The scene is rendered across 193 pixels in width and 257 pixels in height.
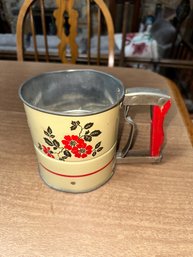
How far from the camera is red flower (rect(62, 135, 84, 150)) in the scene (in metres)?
0.33

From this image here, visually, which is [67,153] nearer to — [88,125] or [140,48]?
[88,125]

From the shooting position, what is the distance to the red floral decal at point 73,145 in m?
0.33

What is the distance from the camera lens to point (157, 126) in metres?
0.41

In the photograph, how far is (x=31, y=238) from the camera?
Answer: 0.33 metres

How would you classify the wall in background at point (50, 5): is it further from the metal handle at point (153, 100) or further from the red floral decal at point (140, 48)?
the metal handle at point (153, 100)

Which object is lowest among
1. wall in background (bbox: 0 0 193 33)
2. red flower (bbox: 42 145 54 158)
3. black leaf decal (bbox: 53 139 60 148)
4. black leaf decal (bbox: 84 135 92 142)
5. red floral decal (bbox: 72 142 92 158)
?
wall in background (bbox: 0 0 193 33)

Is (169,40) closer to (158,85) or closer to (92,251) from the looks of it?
(158,85)

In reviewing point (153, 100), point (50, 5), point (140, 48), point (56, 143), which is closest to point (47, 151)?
point (56, 143)

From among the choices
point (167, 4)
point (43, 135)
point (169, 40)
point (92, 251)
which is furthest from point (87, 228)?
point (167, 4)

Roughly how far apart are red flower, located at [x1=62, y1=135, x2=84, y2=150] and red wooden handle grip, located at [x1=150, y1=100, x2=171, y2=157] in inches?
5.3

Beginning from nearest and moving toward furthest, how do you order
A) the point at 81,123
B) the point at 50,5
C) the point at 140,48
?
the point at 81,123 < the point at 140,48 < the point at 50,5

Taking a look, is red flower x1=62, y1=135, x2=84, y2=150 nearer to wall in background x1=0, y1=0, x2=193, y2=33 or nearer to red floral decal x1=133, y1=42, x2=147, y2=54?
red floral decal x1=133, y1=42, x2=147, y2=54

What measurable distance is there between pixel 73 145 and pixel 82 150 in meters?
0.02

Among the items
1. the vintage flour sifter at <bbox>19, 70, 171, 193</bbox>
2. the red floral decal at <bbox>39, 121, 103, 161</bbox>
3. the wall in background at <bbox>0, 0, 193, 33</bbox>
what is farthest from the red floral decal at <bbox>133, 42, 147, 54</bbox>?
the red floral decal at <bbox>39, 121, 103, 161</bbox>
